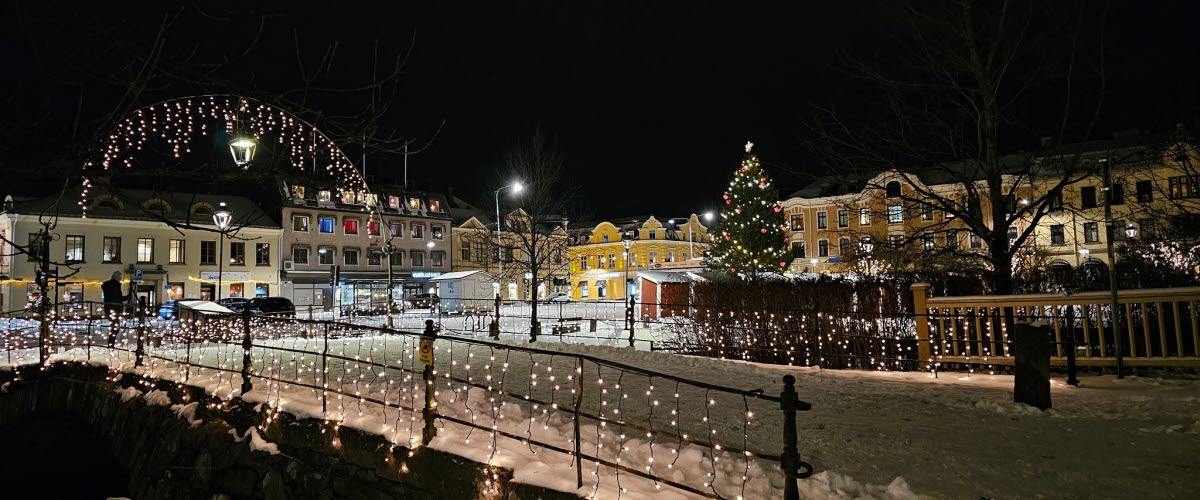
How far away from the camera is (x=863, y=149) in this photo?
1250 centimetres

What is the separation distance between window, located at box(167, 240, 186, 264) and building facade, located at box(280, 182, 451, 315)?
6.38 meters

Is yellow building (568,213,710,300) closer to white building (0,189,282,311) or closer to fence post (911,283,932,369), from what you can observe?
white building (0,189,282,311)

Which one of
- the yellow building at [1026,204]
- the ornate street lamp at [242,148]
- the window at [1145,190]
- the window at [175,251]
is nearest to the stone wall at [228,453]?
the ornate street lamp at [242,148]

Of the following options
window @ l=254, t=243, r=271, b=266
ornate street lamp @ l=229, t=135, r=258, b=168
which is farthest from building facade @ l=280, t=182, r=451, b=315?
ornate street lamp @ l=229, t=135, r=258, b=168

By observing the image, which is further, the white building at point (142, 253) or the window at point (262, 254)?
Result: the window at point (262, 254)

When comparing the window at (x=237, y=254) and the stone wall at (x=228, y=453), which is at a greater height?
the window at (x=237, y=254)

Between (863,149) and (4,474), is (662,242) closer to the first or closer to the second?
(863,149)

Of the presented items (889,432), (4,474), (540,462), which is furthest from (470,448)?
(4,474)

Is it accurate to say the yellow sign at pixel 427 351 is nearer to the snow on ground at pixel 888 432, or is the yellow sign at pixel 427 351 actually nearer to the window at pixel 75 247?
the snow on ground at pixel 888 432

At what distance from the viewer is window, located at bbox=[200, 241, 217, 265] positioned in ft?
138

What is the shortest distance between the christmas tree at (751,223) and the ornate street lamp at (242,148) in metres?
29.6

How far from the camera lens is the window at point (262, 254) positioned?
44250mm

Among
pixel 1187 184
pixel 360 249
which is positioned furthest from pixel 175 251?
pixel 1187 184

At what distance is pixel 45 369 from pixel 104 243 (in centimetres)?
3450
